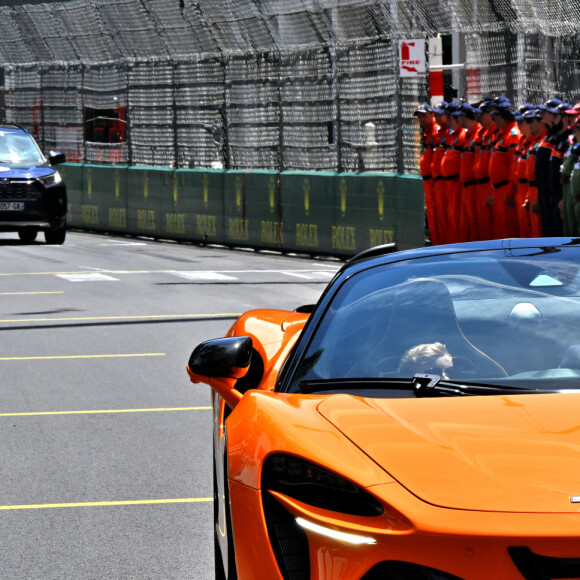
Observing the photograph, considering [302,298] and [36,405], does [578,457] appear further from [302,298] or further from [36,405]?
[302,298]

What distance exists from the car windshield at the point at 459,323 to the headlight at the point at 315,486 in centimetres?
59

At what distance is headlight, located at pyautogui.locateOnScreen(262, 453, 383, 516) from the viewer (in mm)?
3420

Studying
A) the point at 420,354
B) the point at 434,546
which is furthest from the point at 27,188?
the point at 434,546

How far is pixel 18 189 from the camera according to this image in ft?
77.4

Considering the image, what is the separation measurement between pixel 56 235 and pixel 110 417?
16.8 m

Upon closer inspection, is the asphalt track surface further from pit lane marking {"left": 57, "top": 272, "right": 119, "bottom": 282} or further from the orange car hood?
the orange car hood

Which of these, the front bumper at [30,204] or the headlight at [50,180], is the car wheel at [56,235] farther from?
the headlight at [50,180]

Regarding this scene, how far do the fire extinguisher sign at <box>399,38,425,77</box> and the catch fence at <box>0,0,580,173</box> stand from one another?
0.46 ft

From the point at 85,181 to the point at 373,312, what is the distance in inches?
1060

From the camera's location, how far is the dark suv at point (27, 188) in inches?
928

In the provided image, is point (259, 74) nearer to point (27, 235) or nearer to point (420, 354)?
point (27, 235)

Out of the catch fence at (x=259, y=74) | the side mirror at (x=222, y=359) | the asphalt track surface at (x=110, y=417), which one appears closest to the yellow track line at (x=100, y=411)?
the asphalt track surface at (x=110, y=417)

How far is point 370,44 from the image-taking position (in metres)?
22.5

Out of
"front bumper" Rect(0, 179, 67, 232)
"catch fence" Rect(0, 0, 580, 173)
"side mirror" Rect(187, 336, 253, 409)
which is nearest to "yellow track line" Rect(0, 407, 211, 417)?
"side mirror" Rect(187, 336, 253, 409)
